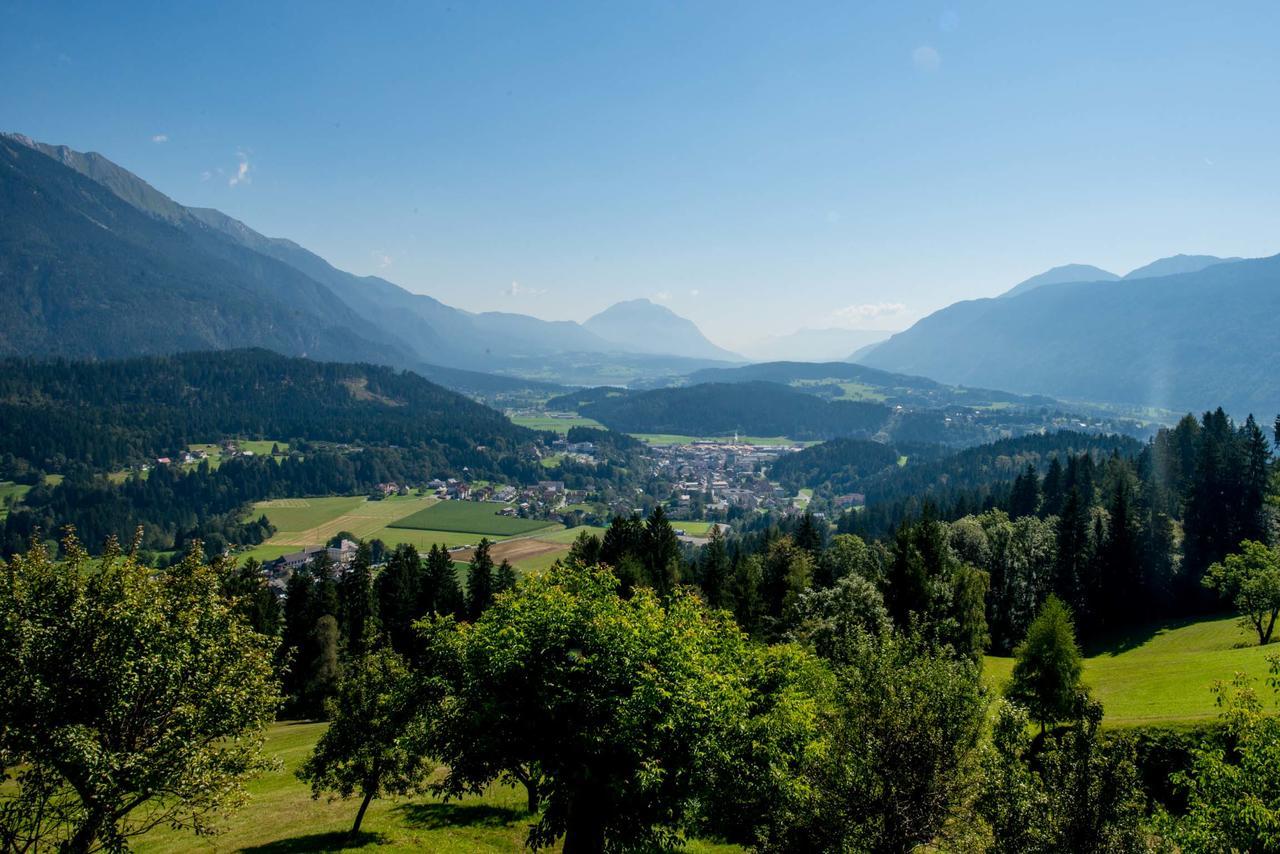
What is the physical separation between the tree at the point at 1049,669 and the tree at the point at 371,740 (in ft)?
99.9

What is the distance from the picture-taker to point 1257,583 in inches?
1753

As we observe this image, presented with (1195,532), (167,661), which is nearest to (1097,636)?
(1195,532)

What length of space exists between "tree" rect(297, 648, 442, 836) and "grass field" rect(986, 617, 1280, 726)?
29.9 meters

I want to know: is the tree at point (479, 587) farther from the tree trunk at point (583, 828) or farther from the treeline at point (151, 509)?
the treeline at point (151, 509)

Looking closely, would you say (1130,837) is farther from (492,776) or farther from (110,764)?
(110,764)

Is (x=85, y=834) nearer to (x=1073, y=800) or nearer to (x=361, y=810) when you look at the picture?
(x=361, y=810)

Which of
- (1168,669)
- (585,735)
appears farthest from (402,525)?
(585,735)

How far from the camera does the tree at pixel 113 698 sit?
48.3ft

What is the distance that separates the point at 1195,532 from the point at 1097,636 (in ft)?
56.3

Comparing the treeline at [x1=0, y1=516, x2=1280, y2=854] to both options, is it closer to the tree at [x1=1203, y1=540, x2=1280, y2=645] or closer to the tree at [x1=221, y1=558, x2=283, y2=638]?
the tree at [x1=1203, y1=540, x2=1280, y2=645]

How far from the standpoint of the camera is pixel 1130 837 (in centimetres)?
1332

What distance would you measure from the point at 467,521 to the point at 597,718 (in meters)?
157

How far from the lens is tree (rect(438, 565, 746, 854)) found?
61.7ft

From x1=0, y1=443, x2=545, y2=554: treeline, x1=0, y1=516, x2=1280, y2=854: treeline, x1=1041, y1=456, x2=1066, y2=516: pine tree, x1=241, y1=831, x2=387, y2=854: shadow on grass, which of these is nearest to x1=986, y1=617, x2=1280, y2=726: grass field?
x1=0, y1=516, x2=1280, y2=854: treeline
